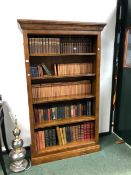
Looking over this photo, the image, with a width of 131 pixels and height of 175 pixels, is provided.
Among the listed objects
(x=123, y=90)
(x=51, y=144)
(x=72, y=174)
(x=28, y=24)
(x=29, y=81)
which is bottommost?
(x=72, y=174)

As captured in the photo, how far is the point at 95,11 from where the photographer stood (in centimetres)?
249

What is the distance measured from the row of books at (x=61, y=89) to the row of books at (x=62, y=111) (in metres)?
0.17

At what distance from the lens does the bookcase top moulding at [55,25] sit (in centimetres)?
192

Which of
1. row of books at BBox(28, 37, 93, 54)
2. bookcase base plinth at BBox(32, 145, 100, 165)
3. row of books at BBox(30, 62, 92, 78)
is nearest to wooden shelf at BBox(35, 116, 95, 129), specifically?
bookcase base plinth at BBox(32, 145, 100, 165)

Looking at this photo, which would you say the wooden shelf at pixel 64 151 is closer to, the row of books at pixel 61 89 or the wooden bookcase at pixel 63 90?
the wooden bookcase at pixel 63 90

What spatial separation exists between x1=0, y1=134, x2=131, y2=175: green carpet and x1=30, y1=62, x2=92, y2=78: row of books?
3.92 feet

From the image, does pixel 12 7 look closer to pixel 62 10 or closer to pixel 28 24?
pixel 28 24

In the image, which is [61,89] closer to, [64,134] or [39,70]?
[39,70]

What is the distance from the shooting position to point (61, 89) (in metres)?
2.40

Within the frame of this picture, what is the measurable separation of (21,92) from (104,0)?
1.77 metres

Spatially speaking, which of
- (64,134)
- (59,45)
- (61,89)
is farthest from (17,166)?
(59,45)

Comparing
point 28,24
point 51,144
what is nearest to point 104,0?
point 28,24

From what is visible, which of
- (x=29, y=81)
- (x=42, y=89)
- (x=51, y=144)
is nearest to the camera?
(x=29, y=81)

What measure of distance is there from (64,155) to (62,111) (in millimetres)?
613
